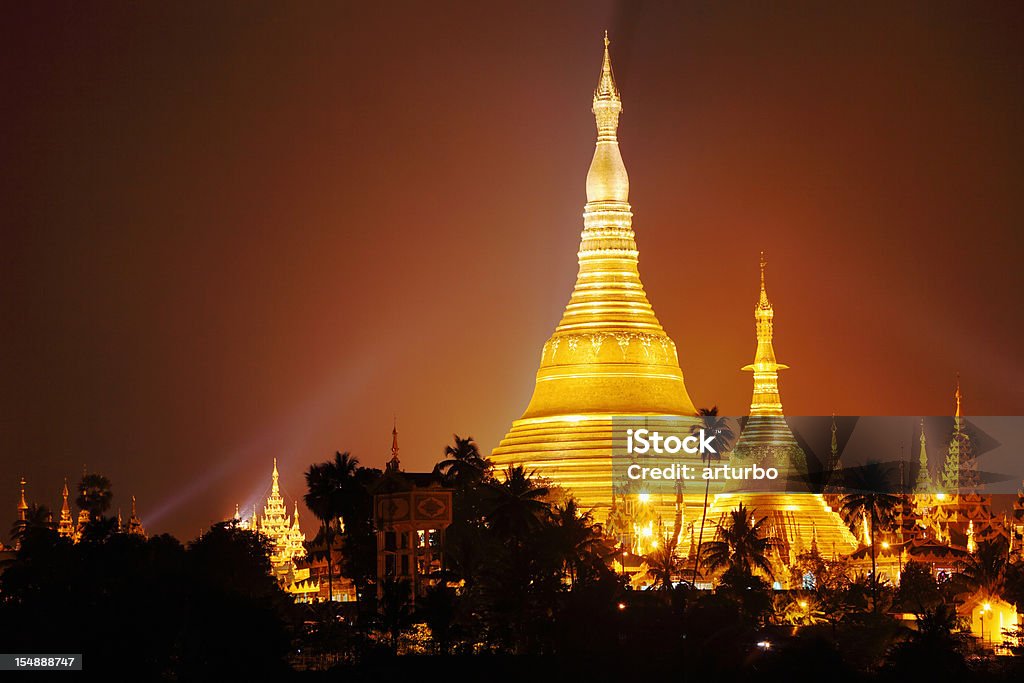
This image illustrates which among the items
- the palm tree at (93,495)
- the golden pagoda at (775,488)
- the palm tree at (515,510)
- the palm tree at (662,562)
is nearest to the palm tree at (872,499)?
the golden pagoda at (775,488)

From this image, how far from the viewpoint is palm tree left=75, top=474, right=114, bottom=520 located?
5002 inches

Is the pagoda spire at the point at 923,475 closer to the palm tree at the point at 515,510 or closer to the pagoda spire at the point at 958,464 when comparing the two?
the pagoda spire at the point at 958,464

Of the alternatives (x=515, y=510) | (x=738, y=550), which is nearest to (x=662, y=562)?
(x=738, y=550)

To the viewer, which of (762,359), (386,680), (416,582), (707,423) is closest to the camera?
(386,680)

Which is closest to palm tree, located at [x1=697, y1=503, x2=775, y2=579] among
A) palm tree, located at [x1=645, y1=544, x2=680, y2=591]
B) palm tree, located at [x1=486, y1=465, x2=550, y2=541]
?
palm tree, located at [x1=645, y1=544, x2=680, y2=591]

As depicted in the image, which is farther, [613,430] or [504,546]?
[613,430]

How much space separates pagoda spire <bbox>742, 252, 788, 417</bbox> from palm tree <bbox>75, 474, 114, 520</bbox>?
104ft

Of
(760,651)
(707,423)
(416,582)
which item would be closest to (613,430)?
(707,423)

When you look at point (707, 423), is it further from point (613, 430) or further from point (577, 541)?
point (577, 541)

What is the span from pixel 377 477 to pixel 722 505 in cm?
2094

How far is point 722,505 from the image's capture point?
11394 cm

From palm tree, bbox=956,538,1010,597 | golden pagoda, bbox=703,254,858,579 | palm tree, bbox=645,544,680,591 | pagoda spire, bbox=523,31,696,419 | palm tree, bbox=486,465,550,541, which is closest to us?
palm tree, bbox=956,538,1010,597

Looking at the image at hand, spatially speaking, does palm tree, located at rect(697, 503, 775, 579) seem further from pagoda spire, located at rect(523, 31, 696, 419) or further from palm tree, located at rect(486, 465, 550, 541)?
pagoda spire, located at rect(523, 31, 696, 419)

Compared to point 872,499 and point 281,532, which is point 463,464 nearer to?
point 872,499
